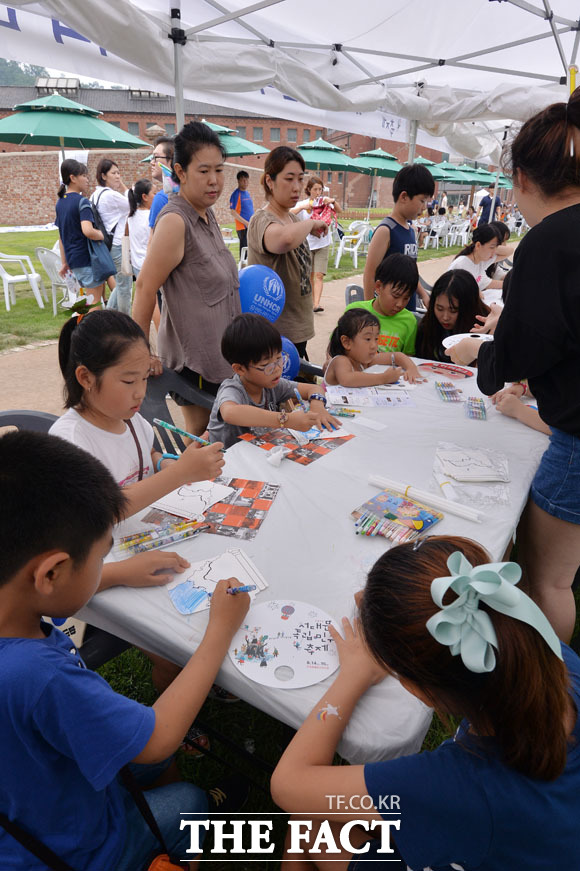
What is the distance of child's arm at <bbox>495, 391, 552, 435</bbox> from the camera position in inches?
85.0

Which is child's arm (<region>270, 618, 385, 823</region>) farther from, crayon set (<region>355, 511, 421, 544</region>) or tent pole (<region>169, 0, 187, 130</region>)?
tent pole (<region>169, 0, 187, 130</region>)

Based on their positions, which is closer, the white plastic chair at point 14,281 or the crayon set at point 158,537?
the crayon set at point 158,537

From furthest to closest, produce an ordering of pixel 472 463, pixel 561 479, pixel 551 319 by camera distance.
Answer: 1. pixel 472 463
2. pixel 561 479
3. pixel 551 319

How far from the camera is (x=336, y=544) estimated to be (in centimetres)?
134

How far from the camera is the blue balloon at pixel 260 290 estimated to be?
2803 millimetres

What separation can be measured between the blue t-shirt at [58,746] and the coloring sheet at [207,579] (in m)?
0.28

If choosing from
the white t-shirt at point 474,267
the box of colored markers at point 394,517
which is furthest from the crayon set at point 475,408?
the white t-shirt at point 474,267

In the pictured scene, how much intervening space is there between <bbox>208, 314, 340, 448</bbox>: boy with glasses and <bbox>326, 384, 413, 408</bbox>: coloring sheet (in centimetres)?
20

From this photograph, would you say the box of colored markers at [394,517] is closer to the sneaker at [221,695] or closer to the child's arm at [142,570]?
the child's arm at [142,570]

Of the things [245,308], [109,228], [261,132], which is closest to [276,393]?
[245,308]

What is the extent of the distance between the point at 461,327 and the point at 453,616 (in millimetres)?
2741

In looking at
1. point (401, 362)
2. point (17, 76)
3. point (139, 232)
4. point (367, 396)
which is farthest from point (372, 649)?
point (17, 76)

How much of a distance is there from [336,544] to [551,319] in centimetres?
81

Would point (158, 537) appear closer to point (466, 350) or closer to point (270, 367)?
point (270, 367)
